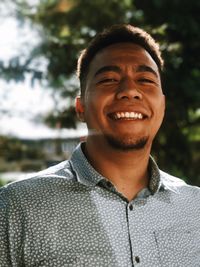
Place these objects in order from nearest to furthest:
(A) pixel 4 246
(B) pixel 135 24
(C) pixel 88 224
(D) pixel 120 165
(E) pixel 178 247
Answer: (A) pixel 4 246, (C) pixel 88 224, (E) pixel 178 247, (D) pixel 120 165, (B) pixel 135 24

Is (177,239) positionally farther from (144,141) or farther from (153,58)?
(153,58)

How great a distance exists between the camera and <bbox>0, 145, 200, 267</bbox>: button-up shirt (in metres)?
1.95

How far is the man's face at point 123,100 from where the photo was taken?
2215 mm

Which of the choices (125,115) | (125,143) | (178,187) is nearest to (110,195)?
(125,143)

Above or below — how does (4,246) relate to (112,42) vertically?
below

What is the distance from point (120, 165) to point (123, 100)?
338 millimetres

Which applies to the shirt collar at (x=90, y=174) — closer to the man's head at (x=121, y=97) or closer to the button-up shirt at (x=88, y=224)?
the button-up shirt at (x=88, y=224)

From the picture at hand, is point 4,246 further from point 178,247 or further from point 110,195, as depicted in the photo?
point 178,247

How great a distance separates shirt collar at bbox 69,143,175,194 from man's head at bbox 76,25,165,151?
4.2 inches

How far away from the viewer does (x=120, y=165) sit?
7.59ft

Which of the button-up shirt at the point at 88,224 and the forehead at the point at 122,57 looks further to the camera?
the forehead at the point at 122,57

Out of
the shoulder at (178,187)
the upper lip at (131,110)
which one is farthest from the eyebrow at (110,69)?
the shoulder at (178,187)

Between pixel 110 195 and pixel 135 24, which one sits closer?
pixel 110 195

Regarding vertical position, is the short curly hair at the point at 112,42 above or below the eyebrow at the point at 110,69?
above
